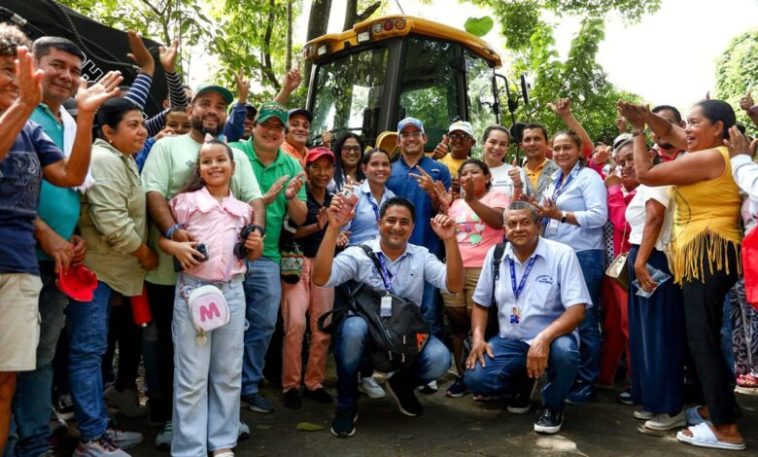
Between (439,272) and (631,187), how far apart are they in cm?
179

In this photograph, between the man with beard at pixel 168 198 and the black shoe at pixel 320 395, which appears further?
the black shoe at pixel 320 395

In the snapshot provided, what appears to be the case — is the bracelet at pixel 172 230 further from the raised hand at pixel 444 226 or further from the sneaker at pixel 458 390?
the sneaker at pixel 458 390

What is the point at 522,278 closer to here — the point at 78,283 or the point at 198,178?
the point at 198,178

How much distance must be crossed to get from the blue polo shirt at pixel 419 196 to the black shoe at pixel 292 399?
152 centimetres

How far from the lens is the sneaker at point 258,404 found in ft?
13.5

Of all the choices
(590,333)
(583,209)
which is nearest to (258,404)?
(590,333)

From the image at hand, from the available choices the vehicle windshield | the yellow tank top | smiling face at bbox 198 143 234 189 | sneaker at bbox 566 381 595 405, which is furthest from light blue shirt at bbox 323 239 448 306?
the vehicle windshield

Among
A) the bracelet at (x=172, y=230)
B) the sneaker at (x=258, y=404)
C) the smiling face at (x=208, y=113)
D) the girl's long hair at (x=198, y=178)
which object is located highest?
the smiling face at (x=208, y=113)

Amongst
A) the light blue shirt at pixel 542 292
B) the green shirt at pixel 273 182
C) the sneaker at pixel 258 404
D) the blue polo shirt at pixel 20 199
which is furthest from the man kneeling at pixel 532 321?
the blue polo shirt at pixel 20 199

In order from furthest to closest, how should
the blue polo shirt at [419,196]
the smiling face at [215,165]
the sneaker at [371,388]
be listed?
1. the blue polo shirt at [419,196]
2. the sneaker at [371,388]
3. the smiling face at [215,165]

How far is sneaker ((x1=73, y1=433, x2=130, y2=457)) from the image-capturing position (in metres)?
3.05

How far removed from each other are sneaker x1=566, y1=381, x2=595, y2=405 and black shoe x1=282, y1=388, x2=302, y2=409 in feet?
6.34

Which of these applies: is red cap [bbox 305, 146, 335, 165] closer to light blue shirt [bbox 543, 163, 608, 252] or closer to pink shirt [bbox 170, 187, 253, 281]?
pink shirt [bbox 170, 187, 253, 281]

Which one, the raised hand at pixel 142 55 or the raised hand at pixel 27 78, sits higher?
the raised hand at pixel 142 55
